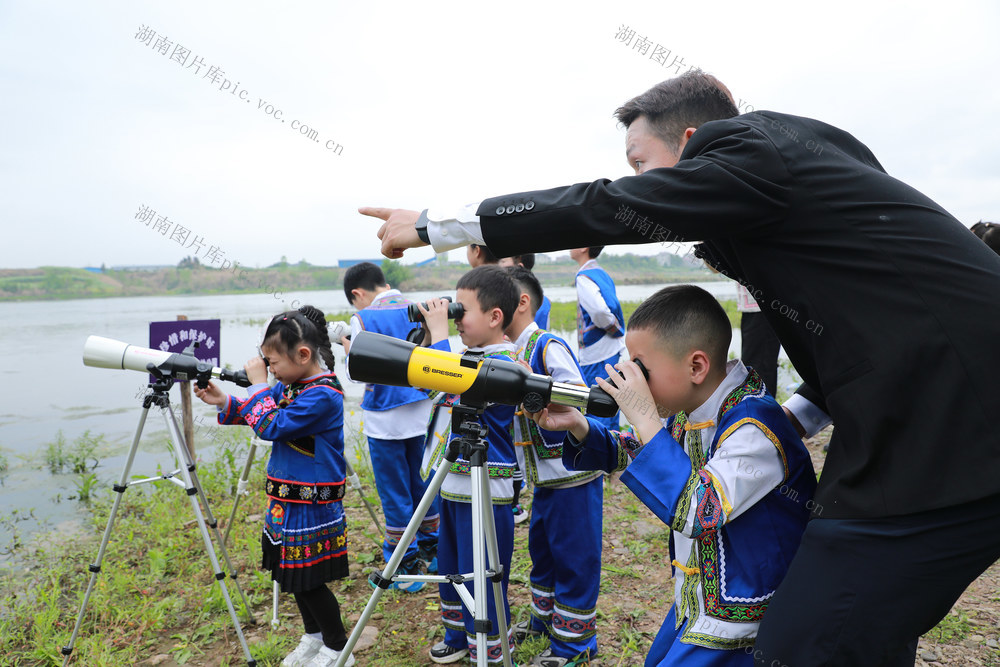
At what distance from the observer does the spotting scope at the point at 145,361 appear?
293 centimetres

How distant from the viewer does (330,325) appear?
4.59 meters

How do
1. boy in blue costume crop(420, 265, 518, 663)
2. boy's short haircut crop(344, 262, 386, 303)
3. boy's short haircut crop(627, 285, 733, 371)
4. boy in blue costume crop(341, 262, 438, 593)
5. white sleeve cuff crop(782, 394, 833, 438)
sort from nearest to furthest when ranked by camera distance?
Result: boy's short haircut crop(627, 285, 733, 371) → white sleeve cuff crop(782, 394, 833, 438) → boy in blue costume crop(420, 265, 518, 663) → boy in blue costume crop(341, 262, 438, 593) → boy's short haircut crop(344, 262, 386, 303)

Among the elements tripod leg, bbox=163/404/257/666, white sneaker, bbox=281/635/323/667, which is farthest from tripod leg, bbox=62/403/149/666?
white sneaker, bbox=281/635/323/667

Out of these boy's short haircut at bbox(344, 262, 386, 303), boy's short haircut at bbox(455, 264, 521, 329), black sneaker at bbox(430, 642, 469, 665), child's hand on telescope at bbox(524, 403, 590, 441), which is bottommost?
black sneaker at bbox(430, 642, 469, 665)

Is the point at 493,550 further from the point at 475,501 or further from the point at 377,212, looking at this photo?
the point at 377,212

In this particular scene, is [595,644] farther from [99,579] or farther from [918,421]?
[99,579]

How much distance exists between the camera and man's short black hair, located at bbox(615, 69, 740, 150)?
177 cm

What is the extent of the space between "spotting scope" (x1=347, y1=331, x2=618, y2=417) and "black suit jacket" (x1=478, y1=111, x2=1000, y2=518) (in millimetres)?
388

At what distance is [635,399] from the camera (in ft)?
4.89

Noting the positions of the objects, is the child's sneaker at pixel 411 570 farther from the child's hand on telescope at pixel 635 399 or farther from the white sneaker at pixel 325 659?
the child's hand on telescope at pixel 635 399

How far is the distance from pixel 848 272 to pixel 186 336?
399 centimetres

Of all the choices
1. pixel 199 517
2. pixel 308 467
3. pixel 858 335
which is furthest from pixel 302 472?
pixel 858 335

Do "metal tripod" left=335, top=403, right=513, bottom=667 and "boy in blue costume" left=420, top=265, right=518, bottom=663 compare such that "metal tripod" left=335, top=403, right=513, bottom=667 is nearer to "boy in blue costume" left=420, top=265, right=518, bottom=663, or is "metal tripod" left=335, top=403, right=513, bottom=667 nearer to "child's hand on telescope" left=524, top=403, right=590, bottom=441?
"child's hand on telescope" left=524, top=403, right=590, bottom=441

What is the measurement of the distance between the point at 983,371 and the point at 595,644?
2.31m
